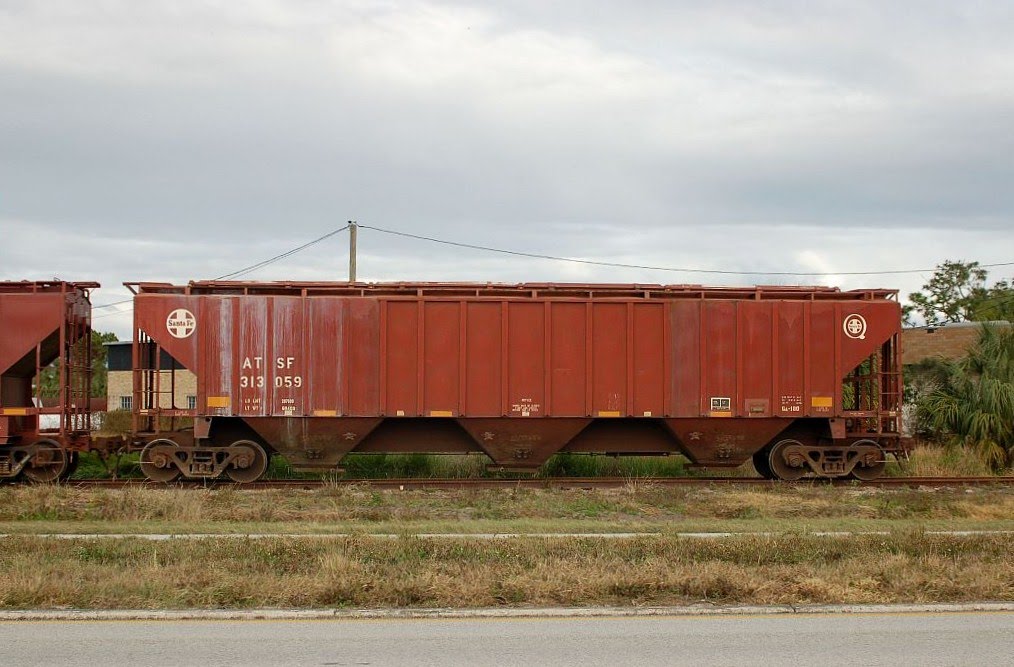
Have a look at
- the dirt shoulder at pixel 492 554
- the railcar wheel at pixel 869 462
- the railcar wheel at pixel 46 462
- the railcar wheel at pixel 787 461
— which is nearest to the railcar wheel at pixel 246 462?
the dirt shoulder at pixel 492 554

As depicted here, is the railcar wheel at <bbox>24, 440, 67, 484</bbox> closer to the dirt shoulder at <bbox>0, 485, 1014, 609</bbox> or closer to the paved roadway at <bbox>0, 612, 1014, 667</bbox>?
the dirt shoulder at <bbox>0, 485, 1014, 609</bbox>

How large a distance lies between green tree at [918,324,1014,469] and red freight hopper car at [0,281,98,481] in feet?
59.1

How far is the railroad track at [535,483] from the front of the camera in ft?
56.3

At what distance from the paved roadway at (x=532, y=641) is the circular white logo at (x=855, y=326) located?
35.9 feet

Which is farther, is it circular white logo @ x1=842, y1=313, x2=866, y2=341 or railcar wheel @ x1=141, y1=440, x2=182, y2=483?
circular white logo @ x1=842, y1=313, x2=866, y2=341

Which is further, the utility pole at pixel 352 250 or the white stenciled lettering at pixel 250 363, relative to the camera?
the utility pole at pixel 352 250

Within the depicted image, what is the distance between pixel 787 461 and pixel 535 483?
194 inches

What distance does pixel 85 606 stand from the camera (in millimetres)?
7754

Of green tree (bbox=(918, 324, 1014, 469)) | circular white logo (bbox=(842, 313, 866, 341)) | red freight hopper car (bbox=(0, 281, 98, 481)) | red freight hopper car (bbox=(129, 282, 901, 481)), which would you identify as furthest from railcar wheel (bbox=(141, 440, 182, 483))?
green tree (bbox=(918, 324, 1014, 469))

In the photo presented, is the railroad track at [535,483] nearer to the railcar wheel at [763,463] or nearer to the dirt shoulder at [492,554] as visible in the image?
the railcar wheel at [763,463]

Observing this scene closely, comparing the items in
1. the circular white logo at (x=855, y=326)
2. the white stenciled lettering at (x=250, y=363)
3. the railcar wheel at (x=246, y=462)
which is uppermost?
the circular white logo at (x=855, y=326)

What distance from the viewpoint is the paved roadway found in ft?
20.9

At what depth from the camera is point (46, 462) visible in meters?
17.2

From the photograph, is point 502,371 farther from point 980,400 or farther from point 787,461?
point 980,400
